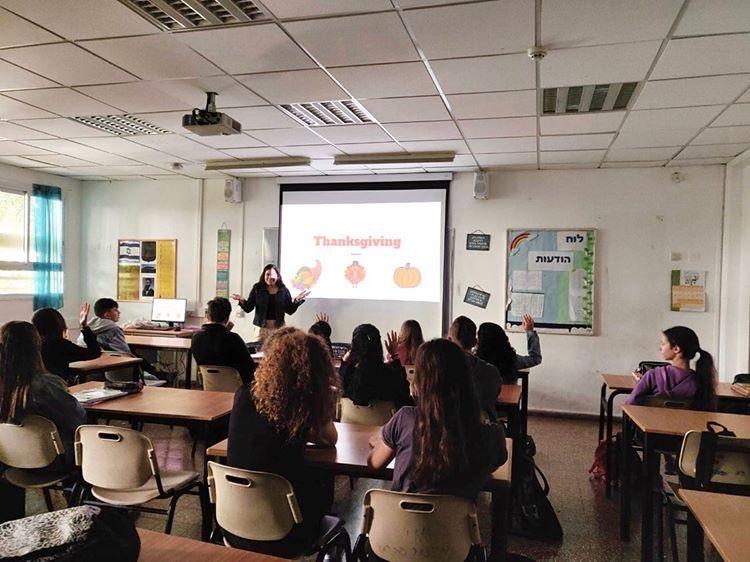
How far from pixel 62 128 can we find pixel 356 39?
11.1ft

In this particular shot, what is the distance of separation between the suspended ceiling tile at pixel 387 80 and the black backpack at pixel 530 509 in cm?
233

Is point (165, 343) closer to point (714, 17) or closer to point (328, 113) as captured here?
point (328, 113)

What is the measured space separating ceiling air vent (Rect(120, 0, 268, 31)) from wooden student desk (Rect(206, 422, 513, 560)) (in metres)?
2.04

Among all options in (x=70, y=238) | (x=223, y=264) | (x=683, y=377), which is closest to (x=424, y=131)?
(x=683, y=377)

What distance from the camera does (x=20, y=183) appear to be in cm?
659

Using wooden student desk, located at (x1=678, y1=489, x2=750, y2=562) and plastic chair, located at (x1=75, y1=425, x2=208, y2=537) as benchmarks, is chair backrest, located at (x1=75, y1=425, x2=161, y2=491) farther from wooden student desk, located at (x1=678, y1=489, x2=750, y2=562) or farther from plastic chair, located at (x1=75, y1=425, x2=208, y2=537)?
wooden student desk, located at (x1=678, y1=489, x2=750, y2=562)

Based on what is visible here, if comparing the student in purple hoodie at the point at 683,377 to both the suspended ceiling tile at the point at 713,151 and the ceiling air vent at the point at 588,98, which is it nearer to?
the ceiling air vent at the point at 588,98

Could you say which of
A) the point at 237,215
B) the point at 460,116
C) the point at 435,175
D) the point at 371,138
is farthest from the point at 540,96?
the point at 237,215

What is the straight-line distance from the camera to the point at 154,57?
3111 mm

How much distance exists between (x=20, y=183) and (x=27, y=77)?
3770mm

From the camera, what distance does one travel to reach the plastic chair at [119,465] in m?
2.26

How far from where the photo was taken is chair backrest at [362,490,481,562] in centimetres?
167

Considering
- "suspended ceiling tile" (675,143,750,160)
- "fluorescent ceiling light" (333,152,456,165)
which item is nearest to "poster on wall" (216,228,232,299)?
"fluorescent ceiling light" (333,152,456,165)

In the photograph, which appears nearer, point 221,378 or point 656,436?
point 656,436
